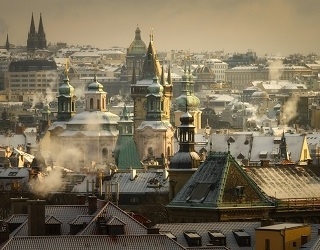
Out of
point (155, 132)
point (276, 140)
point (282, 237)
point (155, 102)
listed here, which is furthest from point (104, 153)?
point (282, 237)

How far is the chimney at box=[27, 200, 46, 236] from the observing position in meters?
47.8

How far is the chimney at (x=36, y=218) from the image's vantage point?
157 ft

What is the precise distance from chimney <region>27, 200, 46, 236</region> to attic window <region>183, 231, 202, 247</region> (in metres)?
4.19

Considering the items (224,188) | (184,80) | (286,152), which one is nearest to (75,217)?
(224,188)

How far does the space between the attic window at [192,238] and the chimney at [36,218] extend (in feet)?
13.7

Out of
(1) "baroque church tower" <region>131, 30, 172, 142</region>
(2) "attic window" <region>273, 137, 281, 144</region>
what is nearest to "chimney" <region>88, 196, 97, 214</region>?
(2) "attic window" <region>273, 137, 281, 144</region>

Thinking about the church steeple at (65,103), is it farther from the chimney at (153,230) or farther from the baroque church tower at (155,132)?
the chimney at (153,230)

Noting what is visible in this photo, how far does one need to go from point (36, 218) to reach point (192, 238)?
4.61 meters

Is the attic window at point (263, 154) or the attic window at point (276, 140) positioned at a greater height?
the attic window at point (276, 140)

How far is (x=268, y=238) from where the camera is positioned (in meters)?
49.2

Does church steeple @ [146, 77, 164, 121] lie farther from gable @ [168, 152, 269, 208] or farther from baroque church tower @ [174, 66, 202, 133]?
gable @ [168, 152, 269, 208]

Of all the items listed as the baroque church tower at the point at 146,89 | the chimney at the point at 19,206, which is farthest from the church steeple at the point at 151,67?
the chimney at the point at 19,206

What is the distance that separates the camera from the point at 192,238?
167ft

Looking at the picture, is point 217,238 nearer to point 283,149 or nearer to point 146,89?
point 283,149
